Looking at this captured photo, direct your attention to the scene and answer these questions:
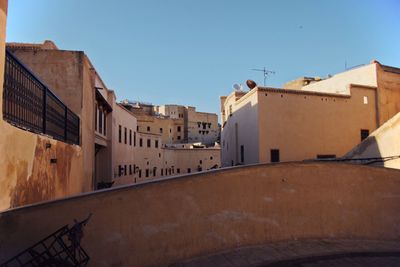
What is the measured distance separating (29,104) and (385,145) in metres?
11.3

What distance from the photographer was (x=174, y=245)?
5387 mm

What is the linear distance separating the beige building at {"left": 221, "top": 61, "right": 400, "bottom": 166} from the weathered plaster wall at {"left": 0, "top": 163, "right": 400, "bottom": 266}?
8.56 m

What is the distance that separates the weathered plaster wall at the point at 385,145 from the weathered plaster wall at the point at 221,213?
3809 millimetres

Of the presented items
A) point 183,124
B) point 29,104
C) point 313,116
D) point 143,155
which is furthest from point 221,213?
point 183,124

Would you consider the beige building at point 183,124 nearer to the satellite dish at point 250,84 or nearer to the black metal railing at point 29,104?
the satellite dish at point 250,84

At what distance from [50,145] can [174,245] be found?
3064 mm

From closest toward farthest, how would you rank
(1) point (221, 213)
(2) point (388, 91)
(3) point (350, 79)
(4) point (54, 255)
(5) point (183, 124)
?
(4) point (54, 255) < (1) point (221, 213) < (2) point (388, 91) < (3) point (350, 79) < (5) point (183, 124)

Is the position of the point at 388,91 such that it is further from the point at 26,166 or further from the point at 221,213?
the point at 26,166

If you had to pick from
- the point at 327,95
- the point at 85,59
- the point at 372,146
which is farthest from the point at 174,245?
the point at 327,95

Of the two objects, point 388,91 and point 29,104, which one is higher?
point 388,91

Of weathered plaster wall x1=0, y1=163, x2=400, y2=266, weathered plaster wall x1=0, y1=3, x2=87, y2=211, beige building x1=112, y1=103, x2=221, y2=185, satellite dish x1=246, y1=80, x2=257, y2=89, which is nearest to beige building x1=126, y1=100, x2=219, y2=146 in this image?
beige building x1=112, y1=103, x2=221, y2=185

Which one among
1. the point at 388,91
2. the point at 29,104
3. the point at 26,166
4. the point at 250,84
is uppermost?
the point at 250,84

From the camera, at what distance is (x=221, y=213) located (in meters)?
6.00

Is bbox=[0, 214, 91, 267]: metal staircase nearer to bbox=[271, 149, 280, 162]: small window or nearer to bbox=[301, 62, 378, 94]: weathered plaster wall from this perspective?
bbox=[271, 149, 280, 162]: small window
